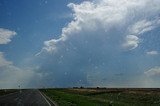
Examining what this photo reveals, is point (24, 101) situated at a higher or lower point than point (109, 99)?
lower

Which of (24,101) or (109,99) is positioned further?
(109,99)

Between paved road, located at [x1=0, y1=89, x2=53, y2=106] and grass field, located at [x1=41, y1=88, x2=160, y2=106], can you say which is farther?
grass field, located at [x1=41, y1=88, x2=160, y2=106]

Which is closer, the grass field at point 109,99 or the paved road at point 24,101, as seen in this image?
the paved road at point 24,101
